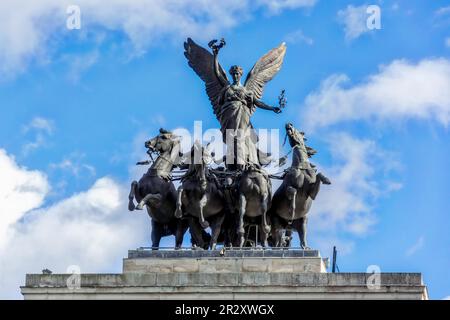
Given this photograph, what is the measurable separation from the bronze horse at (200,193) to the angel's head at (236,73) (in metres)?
3.98

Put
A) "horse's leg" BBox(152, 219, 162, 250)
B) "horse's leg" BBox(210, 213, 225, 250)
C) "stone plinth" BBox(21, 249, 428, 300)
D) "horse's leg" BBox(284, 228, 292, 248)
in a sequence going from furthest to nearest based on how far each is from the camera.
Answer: "horse's leg" BBox(284, 228, 292, 248) → "horse's leg" BBox(152, 219, 162, 250) → "horse's leg" BBox(210, 213, 225, 250) → "stone plinth" BBox(21, 249, 428, 300)

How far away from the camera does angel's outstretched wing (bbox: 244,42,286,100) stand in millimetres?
74875

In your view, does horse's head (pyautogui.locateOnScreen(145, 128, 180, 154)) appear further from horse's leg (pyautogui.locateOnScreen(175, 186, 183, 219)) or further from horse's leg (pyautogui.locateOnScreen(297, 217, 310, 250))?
horse's leg (pyautogui.locateOnScreen(297, 217, 310, 250))

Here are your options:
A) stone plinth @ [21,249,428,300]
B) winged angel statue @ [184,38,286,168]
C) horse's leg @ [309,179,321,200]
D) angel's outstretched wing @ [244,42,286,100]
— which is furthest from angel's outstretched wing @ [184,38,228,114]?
stone plinth @ [21,249,428,300]

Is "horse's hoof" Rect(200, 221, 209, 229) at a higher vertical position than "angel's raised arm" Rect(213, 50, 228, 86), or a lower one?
lower

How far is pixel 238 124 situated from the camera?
241 ft

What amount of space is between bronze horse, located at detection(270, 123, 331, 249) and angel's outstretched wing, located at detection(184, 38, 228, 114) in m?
3.76

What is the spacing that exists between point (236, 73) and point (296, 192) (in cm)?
538

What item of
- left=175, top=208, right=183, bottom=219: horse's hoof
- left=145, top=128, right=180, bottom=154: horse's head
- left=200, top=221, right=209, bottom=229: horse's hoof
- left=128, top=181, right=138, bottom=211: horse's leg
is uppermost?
left=145, top=128, right=180, bottom=154: horse's head

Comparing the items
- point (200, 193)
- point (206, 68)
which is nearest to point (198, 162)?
point (200, 193)

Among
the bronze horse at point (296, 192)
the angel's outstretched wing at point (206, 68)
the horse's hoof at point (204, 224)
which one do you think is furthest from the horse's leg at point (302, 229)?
the angel's outstretched wing at point (206, 68)

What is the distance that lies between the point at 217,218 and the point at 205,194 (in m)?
1.22

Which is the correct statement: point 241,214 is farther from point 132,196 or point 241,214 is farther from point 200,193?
point 132,196

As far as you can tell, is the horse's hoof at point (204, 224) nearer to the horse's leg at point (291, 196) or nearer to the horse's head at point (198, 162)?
the horse's head at point (198, 162)
